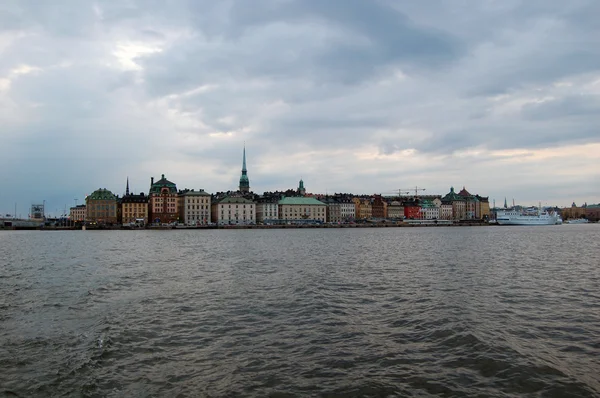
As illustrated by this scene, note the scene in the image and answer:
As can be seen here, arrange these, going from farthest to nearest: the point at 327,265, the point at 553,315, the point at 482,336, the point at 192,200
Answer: the point at 192,200 → the point at 327,265 → the point at 553,315 → the point at 482,336

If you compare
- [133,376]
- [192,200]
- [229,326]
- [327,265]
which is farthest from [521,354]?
[192,200]

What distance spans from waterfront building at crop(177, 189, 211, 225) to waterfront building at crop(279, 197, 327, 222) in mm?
29392

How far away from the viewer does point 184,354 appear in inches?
454

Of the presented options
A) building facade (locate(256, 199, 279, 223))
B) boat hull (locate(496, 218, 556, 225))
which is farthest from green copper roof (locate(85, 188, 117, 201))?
boat hull (locate(496, 218, 556, 225))

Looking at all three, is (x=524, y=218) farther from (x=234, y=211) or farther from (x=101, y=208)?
(x=101, y=208)

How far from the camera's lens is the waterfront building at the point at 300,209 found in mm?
182125

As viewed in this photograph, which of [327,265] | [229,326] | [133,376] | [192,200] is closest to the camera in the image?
[133,376]

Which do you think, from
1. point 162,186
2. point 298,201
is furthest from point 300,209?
point 162,186

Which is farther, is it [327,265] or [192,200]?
[192,200]

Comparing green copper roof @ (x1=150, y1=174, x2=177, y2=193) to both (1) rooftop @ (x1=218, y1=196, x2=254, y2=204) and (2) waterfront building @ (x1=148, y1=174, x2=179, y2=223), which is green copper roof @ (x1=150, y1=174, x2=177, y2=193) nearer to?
(2) waterfront building @ (x1=148, y1=174, x2=179, y2=223)

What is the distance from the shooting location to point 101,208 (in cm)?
16300

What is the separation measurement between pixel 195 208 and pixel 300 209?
4084 centimetres

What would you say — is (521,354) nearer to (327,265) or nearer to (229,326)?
(229,326)

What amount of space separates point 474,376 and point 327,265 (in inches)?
889
